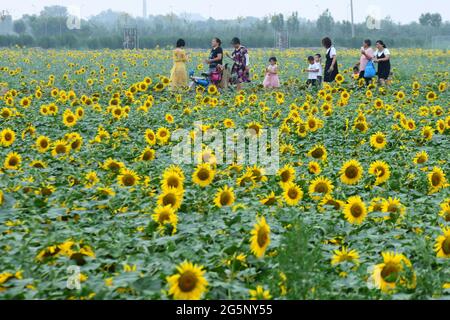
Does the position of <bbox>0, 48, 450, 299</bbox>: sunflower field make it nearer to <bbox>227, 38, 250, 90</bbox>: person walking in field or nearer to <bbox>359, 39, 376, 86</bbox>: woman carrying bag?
<bbox>359, 39, 376, 86</bbox>: woman carrying bag

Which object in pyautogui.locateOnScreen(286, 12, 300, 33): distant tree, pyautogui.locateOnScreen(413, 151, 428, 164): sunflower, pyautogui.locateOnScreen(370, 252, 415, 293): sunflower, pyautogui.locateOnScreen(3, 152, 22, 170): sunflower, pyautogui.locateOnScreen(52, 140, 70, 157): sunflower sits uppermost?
pyautogui.locateOnScreen(286, 12, 300, 33): distant tree

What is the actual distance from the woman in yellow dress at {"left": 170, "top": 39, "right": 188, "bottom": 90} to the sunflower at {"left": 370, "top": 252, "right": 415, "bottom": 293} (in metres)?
10.4

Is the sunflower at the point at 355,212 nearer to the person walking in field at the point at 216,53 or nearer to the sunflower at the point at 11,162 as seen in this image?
the sunflower at the point at 11,162

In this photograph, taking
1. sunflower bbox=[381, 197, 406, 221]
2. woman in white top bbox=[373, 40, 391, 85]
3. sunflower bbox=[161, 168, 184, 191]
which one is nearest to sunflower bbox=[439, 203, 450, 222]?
sunflower bbox=[381, 197, 406, 221]

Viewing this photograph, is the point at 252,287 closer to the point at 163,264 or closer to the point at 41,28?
the point at 163,264

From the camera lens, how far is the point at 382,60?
13117 millimetres

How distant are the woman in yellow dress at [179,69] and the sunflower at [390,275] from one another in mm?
10422

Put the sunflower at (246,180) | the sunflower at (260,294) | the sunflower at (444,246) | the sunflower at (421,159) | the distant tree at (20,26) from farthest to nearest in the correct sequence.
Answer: the distant tree at (20,26) → the sunflower at (421,159) → the sunflower at (246,180) → the sunflower at (444,246) → the sunflower at (260,294)

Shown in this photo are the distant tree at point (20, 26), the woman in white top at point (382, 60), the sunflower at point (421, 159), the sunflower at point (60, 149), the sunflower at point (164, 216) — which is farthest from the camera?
the distant tree at point (20, 26)

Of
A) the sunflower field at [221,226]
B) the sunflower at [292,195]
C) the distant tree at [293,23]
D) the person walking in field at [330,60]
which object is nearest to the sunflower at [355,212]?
the sunflower field at [221,226]

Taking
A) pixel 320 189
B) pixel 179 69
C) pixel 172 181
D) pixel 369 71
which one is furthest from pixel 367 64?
pixel 172 181

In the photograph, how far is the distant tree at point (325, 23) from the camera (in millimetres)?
64006

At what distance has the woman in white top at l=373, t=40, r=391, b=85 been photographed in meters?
13.1

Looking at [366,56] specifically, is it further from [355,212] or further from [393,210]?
[355,212]
